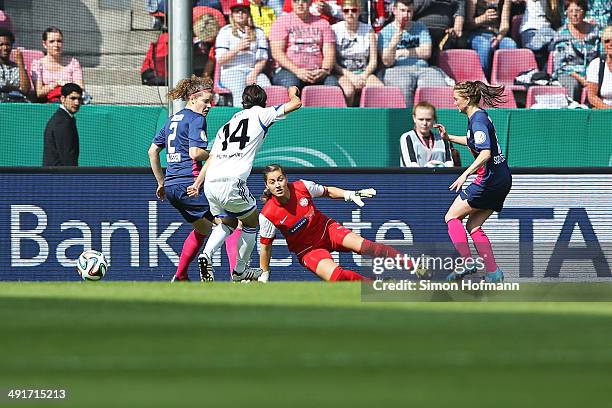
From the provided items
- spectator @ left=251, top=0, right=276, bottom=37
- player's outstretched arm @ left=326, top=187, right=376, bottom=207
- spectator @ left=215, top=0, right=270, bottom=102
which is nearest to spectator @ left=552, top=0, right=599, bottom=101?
spectator @ left=251, top=0, right=276, bottom=37

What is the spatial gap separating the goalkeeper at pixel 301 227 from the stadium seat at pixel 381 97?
13.1ft

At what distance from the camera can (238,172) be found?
37.2 feet

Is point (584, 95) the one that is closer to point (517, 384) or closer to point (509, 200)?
point (509, 200)

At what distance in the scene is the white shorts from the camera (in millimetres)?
11305

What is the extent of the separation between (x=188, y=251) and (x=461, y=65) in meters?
6.08

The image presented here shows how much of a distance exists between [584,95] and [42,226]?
7282 mm

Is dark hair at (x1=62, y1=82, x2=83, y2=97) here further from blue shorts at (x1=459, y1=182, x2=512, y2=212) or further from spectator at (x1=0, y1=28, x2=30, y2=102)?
blue shorts at (x1=459, y1=182, x2=512, y2=212)

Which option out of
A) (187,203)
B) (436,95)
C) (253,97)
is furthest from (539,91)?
(187,203)

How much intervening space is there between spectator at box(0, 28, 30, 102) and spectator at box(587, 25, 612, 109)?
7058 millimetres

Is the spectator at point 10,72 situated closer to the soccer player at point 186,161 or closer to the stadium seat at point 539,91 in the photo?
the soccer player at point 186,161

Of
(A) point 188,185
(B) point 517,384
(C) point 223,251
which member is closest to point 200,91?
(A) point 188,185

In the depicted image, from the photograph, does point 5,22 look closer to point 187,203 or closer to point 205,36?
point 205,36

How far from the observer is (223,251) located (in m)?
12.6

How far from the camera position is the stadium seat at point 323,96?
15.2 m
